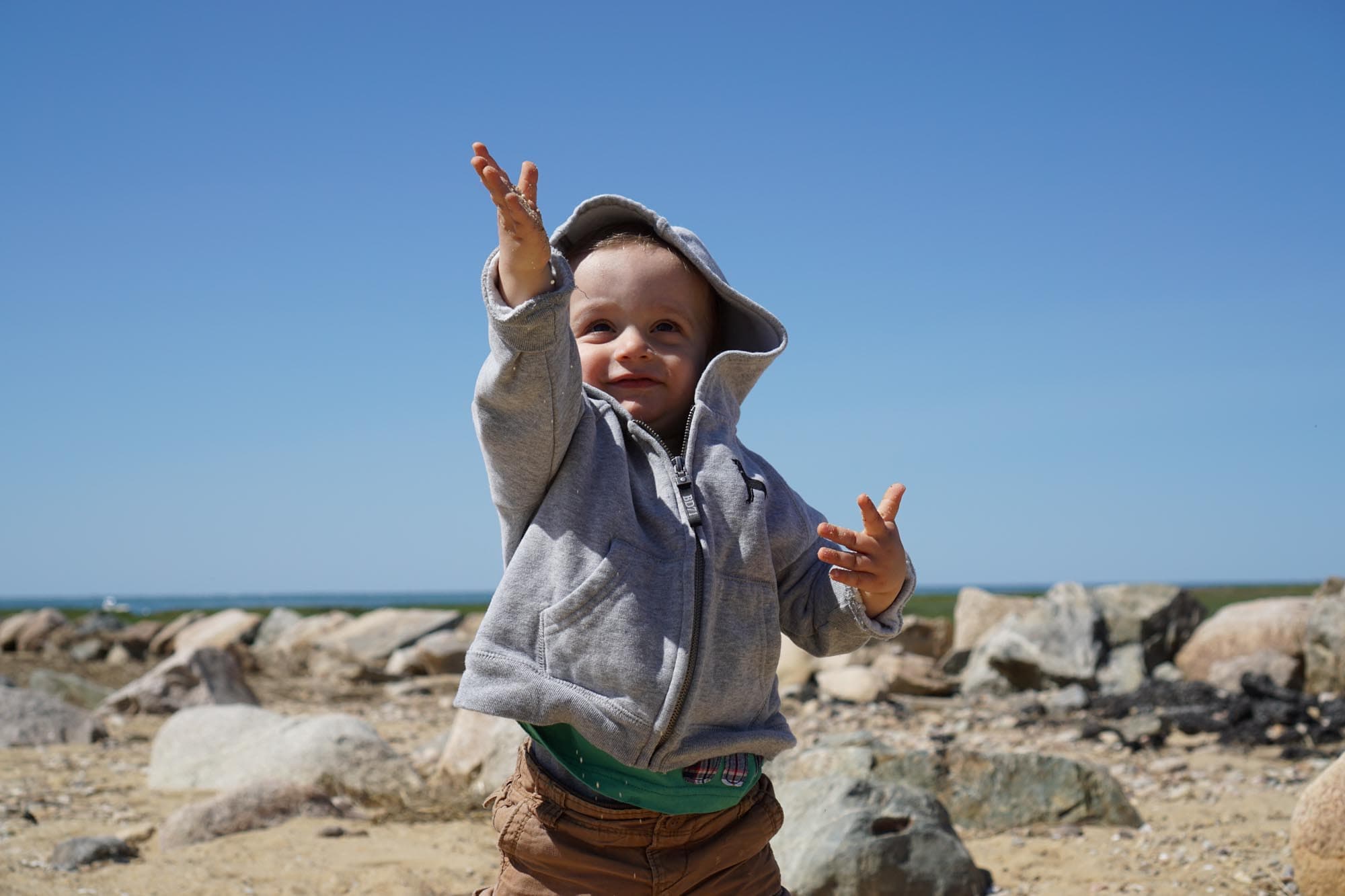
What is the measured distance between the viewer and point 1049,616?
12008mm

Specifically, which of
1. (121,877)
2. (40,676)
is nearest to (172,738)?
(121,877)

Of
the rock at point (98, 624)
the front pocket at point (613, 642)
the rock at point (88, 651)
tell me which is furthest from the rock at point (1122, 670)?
the rock at point (98, 624)

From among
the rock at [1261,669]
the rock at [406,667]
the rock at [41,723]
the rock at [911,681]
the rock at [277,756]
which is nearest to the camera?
the rock at [277,756]

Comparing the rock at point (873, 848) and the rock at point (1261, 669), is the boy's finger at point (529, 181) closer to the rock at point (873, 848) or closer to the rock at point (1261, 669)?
the rock at point (873, 848)

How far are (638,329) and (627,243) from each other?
232mm

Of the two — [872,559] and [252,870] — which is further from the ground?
[872,559]

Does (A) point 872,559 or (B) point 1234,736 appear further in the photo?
(B) point 1234,736

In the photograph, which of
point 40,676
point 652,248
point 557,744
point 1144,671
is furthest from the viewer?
point 40,676

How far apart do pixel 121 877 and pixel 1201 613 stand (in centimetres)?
1138

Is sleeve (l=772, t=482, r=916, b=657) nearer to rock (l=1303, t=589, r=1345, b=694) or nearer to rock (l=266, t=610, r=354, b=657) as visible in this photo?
rock (l=1303, t=589, r=1345, b=694)

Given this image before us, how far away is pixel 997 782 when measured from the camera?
578 cm

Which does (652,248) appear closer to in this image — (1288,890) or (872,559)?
(872,559)

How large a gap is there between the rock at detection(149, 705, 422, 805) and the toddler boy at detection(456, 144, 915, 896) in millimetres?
4071

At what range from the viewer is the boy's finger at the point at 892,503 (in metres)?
2.67
